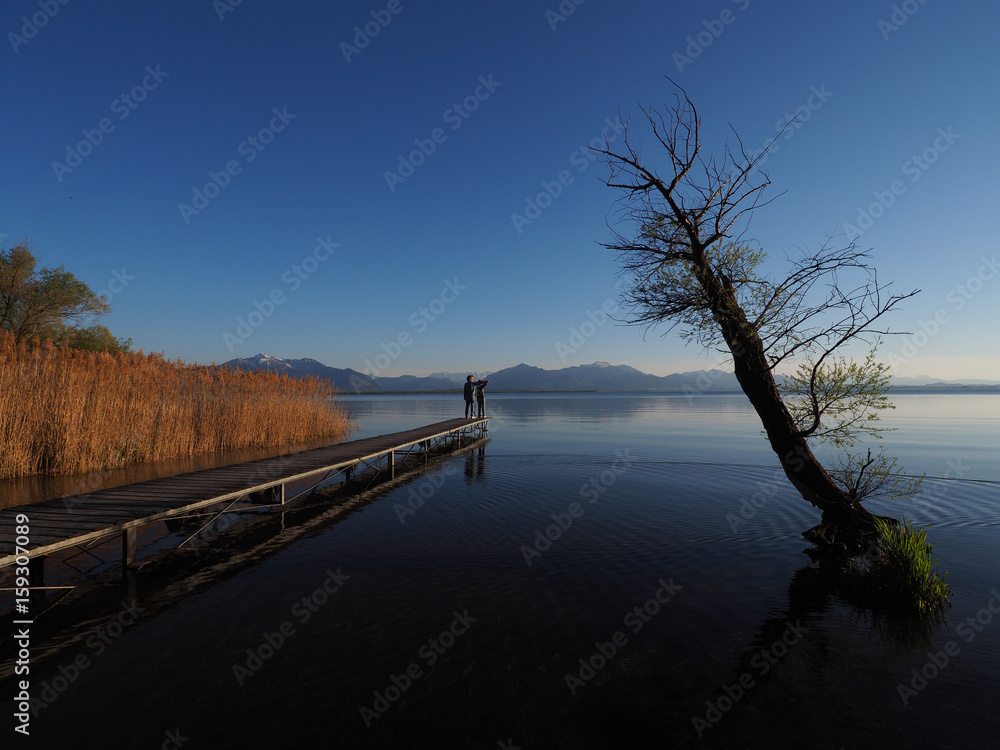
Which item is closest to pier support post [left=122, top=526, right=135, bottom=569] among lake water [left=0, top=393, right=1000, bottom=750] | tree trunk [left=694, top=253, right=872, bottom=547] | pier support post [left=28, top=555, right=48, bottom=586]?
lake water [left=0, top=393, right=1000, bottom=750]

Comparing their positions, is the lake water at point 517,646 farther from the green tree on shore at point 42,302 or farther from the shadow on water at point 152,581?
the green tree on shore at point 42,302

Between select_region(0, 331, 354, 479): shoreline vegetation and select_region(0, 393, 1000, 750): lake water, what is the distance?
22.7 feet

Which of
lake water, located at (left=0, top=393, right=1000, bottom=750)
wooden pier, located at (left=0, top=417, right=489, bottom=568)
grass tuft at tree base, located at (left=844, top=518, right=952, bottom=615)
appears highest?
wooden pier, located at (left=0, top=417, right=489, bottom=568)

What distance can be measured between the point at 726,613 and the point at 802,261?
5.33 metres

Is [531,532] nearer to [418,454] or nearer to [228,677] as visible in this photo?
[228,677]

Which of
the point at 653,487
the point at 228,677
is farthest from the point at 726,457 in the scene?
the point at 228,677

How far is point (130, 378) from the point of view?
1406 cm

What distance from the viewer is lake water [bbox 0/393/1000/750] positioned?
3779 mm

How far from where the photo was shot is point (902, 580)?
238 inches

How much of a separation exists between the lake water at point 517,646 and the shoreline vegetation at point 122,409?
691 cm

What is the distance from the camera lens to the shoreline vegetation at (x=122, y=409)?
11.2 metres

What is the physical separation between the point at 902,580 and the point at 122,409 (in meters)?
17.3

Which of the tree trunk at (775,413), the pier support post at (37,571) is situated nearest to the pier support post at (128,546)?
the pier support post at (37,571)

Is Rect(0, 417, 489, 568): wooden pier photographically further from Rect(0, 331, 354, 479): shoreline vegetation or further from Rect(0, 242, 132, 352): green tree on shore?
Rect(0, 242, 132, 352): green tree on shore
